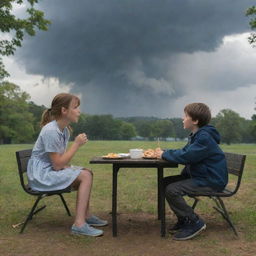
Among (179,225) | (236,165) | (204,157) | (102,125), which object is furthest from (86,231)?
(102,125)

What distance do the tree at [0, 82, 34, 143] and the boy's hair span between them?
246 ft

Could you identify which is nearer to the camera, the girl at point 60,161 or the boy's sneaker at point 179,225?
the girl at point 60,161

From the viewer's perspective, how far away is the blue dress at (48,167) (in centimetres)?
479

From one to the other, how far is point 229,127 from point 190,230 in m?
105

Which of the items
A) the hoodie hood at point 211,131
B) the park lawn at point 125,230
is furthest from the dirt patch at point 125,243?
the hoodie hood at point 211,131

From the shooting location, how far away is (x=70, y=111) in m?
4.99

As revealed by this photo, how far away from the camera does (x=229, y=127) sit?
10650 cm

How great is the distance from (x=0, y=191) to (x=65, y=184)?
424cm

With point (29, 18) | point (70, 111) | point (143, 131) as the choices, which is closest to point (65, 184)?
point (70, 111)

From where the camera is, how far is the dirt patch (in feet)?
14.2

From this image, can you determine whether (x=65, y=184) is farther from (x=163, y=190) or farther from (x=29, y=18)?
(x=29, y=18)

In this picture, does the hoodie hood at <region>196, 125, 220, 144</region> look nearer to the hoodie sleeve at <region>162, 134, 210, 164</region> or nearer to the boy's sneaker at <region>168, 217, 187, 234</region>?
the hoodie sleeve at <region>162, 134, 210, 164</region>

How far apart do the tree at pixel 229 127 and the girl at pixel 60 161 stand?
103 meters

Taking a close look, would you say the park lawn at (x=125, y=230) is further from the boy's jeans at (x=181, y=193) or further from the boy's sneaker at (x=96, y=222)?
the boy's jeans at (x=181, y=193)
